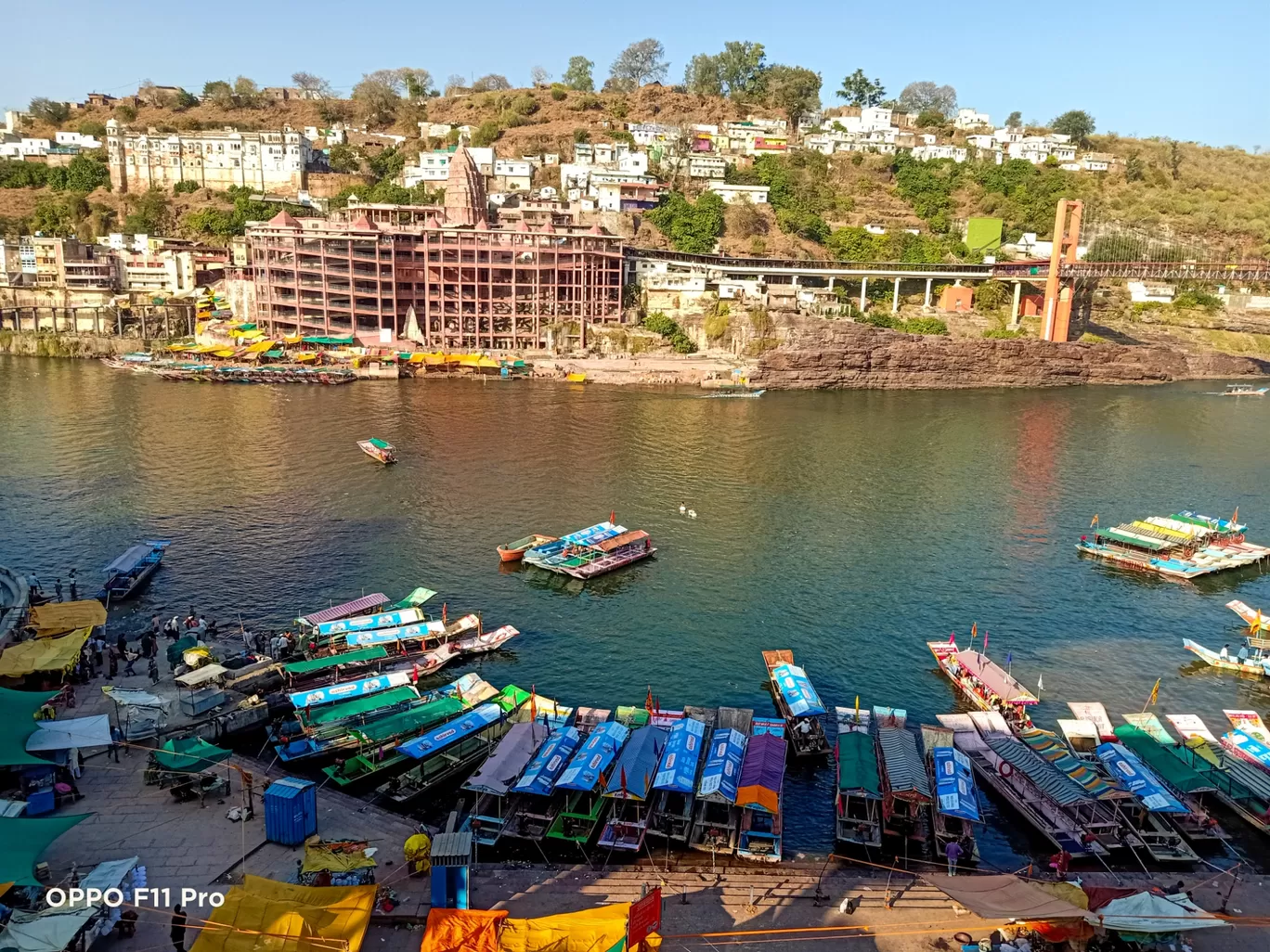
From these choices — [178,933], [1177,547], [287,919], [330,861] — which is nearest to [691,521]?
[1177,547]

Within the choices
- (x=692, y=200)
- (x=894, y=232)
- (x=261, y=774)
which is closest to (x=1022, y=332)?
(x=894, y=232)

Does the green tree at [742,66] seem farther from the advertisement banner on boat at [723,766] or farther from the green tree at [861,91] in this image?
the advertisement banner on boat at [723,766]

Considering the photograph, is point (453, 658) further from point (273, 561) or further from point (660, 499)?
point (660, 499)

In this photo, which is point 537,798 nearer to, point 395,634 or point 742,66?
point 395,634

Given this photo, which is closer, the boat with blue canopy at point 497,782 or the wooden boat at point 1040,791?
the boat with blue canopy at point 497,782

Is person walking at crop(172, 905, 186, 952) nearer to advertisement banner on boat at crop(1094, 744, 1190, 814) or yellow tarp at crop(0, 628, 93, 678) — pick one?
yellow tarp at crop(0, 628, 93, 678)

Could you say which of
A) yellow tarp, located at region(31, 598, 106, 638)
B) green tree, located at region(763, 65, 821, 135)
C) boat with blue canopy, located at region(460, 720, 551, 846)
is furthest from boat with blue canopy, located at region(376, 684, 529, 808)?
green tree, located at region(763, 65, 821, 135)

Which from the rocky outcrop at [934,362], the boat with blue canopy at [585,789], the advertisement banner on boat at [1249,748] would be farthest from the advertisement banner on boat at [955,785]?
the rocky outcrop at [934,362]

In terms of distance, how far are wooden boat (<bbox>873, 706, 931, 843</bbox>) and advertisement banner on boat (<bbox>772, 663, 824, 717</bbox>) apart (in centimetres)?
229

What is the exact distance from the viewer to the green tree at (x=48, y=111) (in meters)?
142

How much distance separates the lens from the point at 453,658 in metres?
31.2

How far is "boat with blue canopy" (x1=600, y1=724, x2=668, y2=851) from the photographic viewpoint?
20922 mm

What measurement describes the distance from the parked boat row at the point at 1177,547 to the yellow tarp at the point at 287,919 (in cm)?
3788

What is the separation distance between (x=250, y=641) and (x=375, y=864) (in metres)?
15.0
